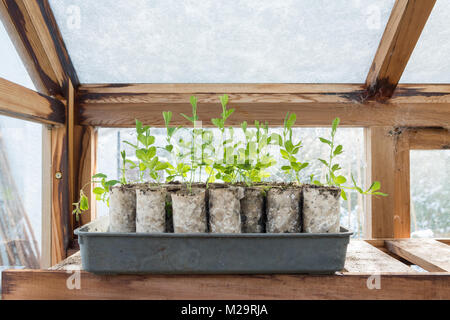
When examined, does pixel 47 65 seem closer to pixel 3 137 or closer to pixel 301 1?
pixel 3 137

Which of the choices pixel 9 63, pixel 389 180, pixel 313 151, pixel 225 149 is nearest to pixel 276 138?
pixel 225 149

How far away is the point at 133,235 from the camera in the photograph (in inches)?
26.0

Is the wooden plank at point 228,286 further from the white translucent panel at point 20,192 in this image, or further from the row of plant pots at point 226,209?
the white translucent panel at point 20,192

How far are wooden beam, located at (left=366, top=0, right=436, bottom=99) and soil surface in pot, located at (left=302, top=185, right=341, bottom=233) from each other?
72 centimetres

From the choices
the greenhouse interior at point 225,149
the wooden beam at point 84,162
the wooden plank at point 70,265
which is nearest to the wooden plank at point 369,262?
the greenhouse interior at point 225,149

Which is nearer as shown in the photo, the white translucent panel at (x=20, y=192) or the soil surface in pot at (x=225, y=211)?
the soil surface in pot at (x=225, y=211)

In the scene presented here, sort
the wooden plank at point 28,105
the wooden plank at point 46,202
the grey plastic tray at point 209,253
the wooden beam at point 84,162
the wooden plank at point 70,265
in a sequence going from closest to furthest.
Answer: the grey plastic tray at point 209,253, the wooden plank at point 70,265, the wooden plank at point 28,105, the wooden plank at point 46,202, the wooden beam at point 84,162

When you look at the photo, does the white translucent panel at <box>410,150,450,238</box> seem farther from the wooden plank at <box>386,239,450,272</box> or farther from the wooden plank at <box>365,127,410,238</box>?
the wooden plank at <box>386,239,450,272</box>

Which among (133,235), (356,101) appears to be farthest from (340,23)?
(133,235)

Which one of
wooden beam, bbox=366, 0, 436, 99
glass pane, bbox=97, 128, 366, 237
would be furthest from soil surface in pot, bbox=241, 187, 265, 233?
wooden beam, bbox=366, 0, 436, 99

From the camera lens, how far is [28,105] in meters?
1.02

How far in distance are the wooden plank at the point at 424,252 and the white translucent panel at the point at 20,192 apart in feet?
4.38

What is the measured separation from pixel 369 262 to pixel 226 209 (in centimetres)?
48

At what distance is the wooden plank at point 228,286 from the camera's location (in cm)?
70
